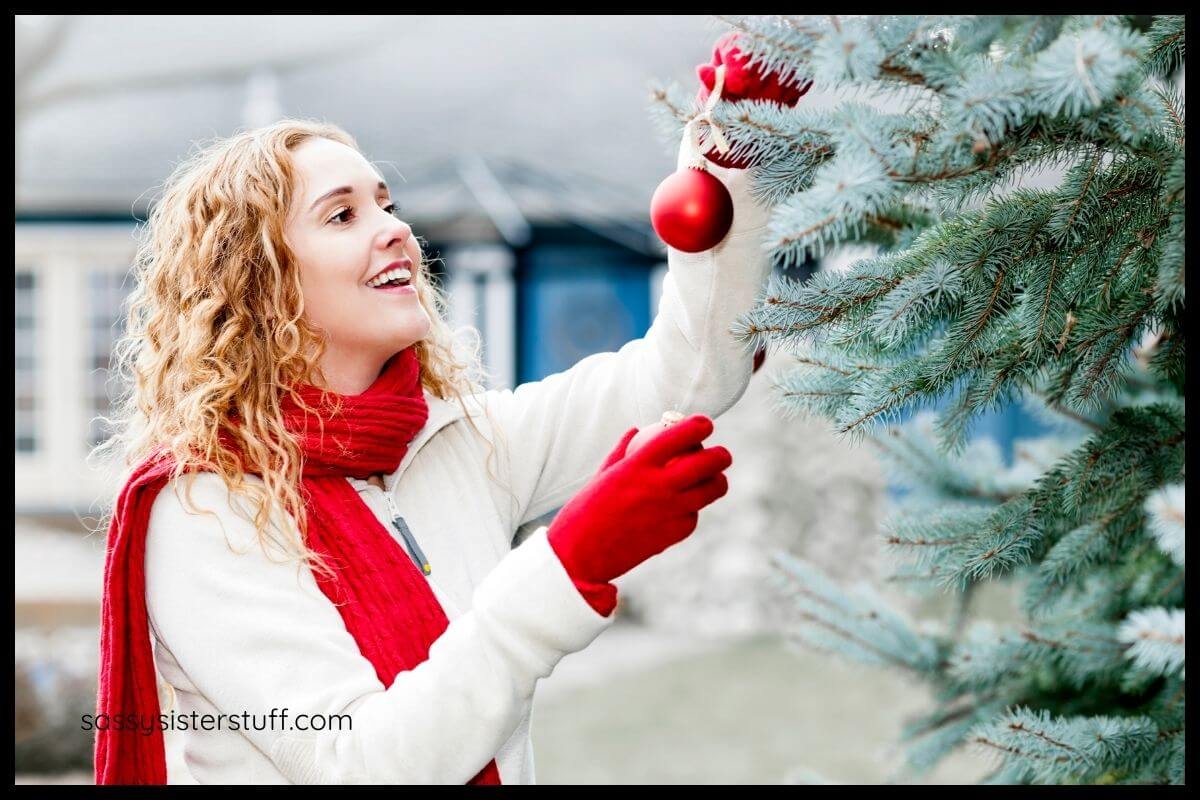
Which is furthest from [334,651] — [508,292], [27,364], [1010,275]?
[27,364]

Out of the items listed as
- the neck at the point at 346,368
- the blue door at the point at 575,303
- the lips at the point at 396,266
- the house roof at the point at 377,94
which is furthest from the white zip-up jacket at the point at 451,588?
the house roof at the point at 377,94

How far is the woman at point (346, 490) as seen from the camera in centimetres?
114

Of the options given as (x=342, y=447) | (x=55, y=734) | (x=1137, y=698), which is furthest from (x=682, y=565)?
(x=342, y=447)

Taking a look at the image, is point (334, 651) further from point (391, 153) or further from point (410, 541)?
point (391, 153)

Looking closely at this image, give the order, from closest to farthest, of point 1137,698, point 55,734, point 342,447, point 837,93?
point 837,93, point 342,447, point 1137,698, point 55,734

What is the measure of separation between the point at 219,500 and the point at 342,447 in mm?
162

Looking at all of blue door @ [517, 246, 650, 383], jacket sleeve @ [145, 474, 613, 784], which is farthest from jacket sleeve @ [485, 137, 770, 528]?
blue door @ [517, 246, 650, 383]

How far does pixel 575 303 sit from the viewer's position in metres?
6.98

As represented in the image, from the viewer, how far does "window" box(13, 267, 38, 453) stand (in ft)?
24.6

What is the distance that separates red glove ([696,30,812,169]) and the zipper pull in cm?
64

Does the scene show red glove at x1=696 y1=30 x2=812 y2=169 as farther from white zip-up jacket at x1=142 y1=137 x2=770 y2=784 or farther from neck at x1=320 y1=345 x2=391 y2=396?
neck at x1=320 y1=345 x2=391 y2=396
